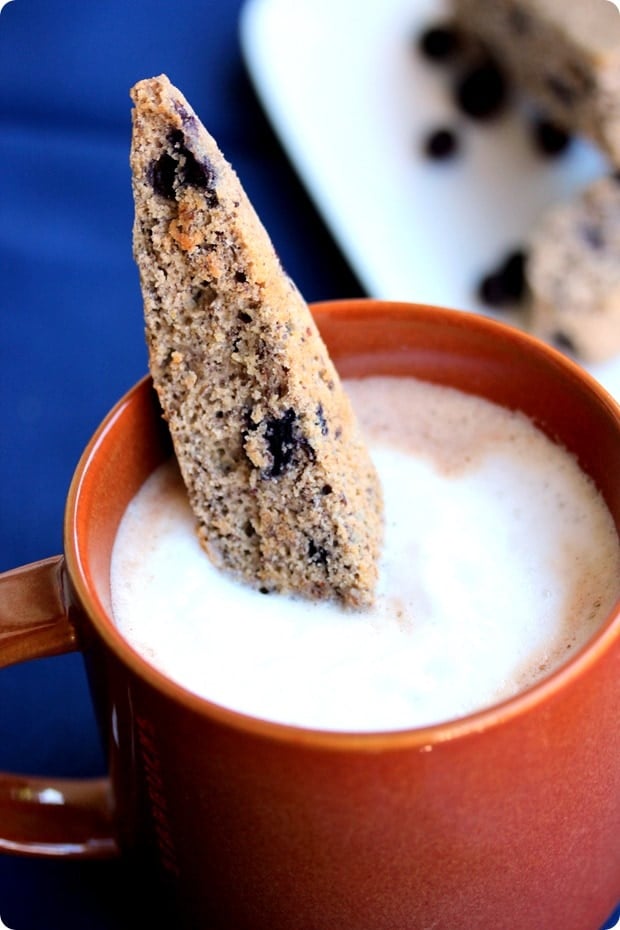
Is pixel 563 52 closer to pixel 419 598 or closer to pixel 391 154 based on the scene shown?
pixel 391 154

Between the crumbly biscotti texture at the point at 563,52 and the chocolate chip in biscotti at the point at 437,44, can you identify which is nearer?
the crumbly biscotti texture at the point at 563,52

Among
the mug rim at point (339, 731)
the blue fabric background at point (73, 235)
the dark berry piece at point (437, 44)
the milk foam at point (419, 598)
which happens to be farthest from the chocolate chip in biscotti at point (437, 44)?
the mug rim at point (339, 731)

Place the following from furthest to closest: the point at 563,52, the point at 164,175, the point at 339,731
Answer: the point at 563,52 < the point at 164,175 < the point at 339,731

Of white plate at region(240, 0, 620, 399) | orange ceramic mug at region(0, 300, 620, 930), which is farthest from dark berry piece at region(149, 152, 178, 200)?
white plate at region(240, 0, 620, 399)

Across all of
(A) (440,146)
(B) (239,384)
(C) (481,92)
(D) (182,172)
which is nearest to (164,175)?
(D) (182,172)

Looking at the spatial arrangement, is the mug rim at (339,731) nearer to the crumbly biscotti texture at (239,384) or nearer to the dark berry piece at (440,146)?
the crumbly biscotti texture at (239,384)
